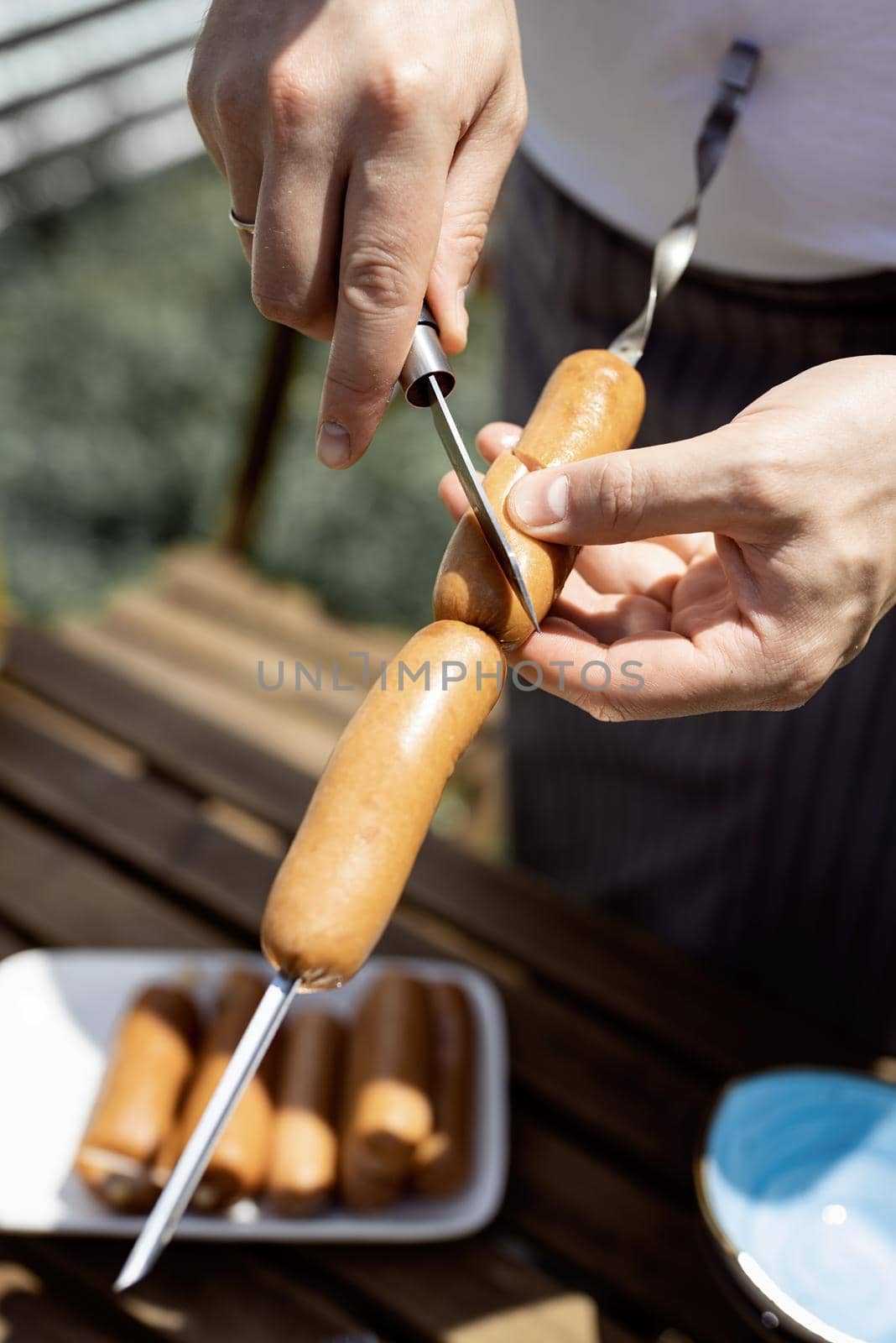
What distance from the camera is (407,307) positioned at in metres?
1.12

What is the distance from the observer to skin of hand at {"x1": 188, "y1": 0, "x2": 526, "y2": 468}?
3.48 ft

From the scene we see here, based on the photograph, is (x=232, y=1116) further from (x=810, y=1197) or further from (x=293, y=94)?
(x=293, y=94)

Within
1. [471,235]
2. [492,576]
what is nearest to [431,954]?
[492,576]

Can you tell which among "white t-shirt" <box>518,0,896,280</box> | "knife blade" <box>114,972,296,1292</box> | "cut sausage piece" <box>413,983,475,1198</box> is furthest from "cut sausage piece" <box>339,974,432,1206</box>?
"white t-shirt" <box>518,0,896,280</box>

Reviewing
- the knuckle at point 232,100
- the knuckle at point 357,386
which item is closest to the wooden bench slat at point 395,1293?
the knuckle at point 357,386

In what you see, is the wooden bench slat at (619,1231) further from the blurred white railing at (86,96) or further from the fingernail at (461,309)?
the blurred white railing at (86,96)

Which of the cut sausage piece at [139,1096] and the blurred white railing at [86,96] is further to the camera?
the blurred white railing at [86,96]

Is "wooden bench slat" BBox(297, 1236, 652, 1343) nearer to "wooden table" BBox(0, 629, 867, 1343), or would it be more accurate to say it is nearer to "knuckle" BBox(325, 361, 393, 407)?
"wooden table" BBox(0, 629, 867, 1343)

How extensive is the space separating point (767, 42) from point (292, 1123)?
1.62 metres

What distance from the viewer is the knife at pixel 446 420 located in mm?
1140

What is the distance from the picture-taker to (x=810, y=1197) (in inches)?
56.1

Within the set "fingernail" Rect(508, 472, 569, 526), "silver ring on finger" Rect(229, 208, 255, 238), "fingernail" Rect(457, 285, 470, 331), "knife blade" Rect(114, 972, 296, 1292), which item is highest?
"silver ring on finger" Rect(229, 208, 255, 238)

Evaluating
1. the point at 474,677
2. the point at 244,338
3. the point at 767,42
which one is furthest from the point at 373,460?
the point at 474,677

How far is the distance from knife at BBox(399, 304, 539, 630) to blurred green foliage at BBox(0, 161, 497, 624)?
2.62 meters
